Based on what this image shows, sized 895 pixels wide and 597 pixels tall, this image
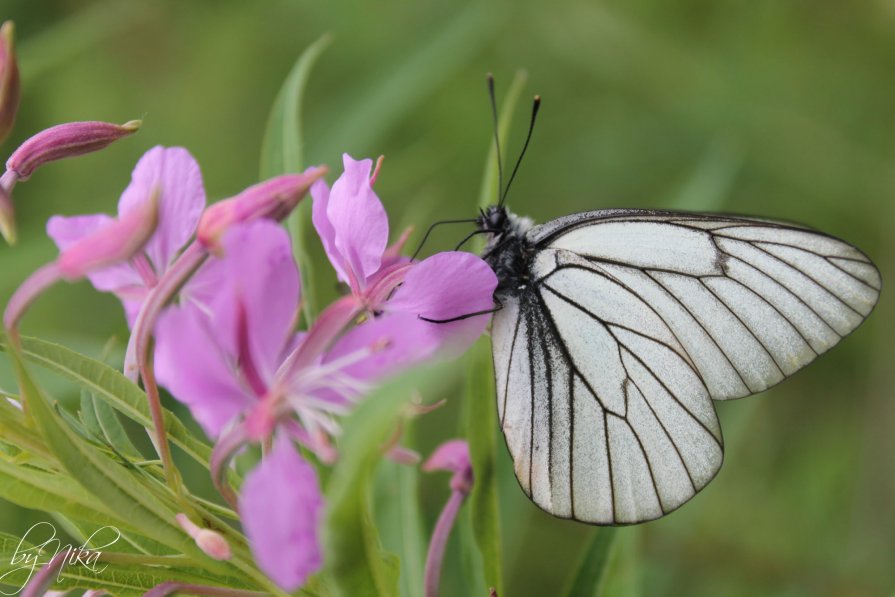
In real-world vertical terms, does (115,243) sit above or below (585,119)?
below

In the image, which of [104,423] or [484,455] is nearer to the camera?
[104,423]

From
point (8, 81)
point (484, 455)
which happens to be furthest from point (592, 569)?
point (8, 81)

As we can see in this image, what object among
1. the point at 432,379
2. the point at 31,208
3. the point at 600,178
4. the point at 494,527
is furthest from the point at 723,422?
the point at 31,208

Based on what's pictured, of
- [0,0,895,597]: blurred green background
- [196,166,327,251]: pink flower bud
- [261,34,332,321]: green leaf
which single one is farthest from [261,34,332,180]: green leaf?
[0,0,895,597]: blurred green background

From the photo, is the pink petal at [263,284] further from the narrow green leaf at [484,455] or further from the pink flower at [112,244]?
the narrow green leaf at [484,455]

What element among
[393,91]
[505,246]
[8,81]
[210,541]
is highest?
[393,91]

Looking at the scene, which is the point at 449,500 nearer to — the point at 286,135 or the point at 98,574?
the point at 98,574

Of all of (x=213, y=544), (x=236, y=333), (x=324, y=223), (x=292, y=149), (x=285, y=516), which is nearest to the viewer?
(x=285, y=516)

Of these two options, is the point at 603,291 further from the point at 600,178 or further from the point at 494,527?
the point at 600,178

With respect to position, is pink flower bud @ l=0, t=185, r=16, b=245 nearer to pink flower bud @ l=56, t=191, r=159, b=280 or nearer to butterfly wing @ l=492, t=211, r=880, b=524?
pink flower bud @ l=56, t=191, r=159, b=280
